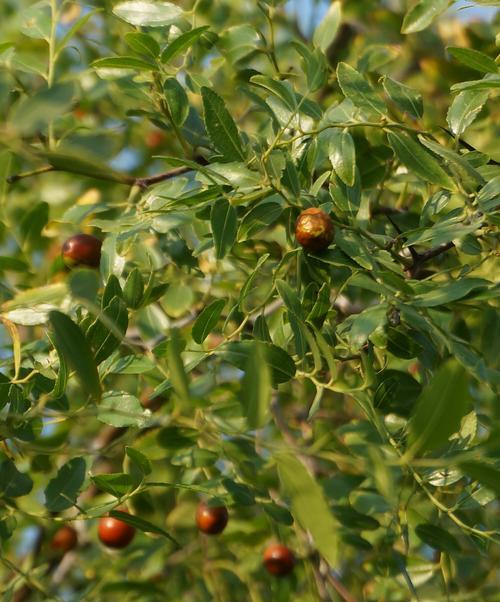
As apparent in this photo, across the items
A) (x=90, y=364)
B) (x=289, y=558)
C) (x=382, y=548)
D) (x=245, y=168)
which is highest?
(x=245, y=168)

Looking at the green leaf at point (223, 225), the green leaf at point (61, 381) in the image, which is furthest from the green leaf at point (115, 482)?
the green leaf at point (223, 225)

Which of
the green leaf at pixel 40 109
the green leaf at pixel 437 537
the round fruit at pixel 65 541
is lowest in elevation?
the round fruit at pixel 65 541

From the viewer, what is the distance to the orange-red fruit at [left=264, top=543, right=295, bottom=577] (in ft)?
5.66

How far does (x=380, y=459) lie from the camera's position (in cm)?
73

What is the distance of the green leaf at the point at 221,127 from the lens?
109 cm

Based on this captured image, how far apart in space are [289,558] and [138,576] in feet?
1.38

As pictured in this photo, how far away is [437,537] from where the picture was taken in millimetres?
1191

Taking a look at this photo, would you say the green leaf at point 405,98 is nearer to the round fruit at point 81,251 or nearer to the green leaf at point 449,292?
the green leaf at point 449,292

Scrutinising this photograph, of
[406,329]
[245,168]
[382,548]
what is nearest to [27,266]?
[245,168]

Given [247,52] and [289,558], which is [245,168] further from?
[289,558]

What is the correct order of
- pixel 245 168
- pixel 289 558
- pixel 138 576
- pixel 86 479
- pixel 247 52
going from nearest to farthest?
pixel 245 168 < pixel 86 479 < pixel 247 52 < pixel 289 558 < pixel 138 576

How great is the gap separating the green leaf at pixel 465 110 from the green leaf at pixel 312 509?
579mm

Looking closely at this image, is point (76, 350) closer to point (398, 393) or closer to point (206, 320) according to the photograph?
point (206, 320)

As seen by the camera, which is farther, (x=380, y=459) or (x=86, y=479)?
(x=86, y=479)
